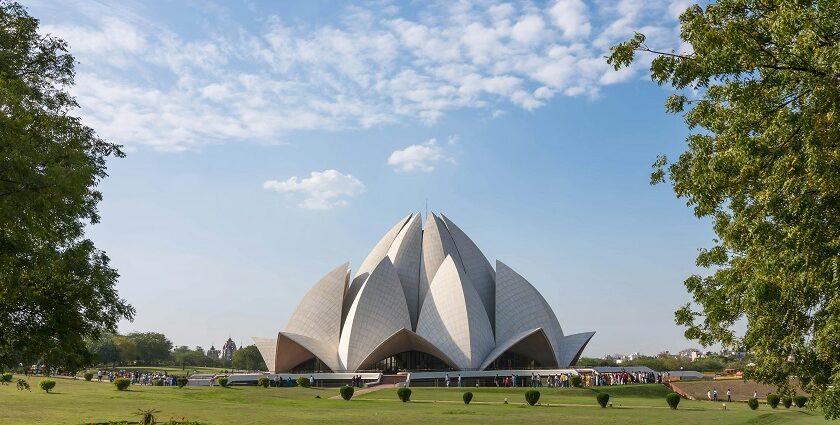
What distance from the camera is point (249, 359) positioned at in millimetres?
81688

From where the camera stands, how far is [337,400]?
26359mm

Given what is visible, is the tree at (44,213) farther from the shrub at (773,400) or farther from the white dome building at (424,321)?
the white dome building at (424,321)

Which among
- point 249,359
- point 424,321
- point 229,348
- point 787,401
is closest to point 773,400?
point 787,401

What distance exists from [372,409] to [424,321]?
24.5m

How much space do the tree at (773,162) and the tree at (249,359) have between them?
76737mm

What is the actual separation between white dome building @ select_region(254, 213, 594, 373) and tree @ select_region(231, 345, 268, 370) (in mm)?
32530

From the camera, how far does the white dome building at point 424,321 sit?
44.8m

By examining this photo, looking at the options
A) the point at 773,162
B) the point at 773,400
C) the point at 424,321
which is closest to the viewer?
the point at 773,162

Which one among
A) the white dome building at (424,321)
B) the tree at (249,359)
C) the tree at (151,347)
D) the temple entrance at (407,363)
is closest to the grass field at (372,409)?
the white dome building at (424,321)

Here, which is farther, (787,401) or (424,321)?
(424,321)

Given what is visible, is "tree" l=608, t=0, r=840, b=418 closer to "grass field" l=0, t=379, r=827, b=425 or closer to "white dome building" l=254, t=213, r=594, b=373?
"grass field" l=0, t=379, r=827, b=425

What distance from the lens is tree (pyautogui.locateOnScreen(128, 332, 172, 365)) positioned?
86.7m

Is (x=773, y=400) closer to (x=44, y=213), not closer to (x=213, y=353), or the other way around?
(x=44, y=213)

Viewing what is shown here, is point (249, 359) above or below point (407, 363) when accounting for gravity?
below
